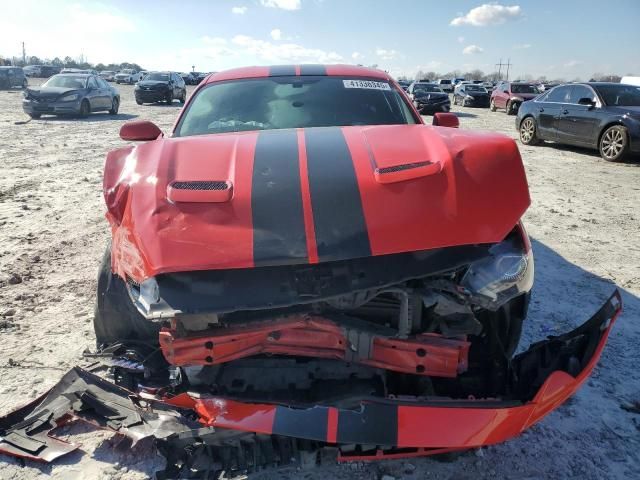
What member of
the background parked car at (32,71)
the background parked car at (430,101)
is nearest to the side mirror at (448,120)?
the background parked car at (430,101)

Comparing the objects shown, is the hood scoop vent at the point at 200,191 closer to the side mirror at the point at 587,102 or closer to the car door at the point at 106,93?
the side mirror at the point at 587,102

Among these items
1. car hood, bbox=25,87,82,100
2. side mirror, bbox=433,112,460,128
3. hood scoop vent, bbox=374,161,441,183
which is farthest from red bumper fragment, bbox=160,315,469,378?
car hood, bbox=25,87,82,100

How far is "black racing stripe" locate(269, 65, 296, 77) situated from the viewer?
3605 mm

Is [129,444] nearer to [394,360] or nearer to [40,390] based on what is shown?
[40,390]

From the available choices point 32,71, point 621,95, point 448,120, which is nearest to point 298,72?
point 448,120

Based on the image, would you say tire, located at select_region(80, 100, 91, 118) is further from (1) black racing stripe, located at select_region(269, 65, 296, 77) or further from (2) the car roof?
(1) black racing stripe, located at select_region(269, 65, 296, 77)

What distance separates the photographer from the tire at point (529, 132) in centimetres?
1155

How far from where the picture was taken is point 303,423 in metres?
1.75

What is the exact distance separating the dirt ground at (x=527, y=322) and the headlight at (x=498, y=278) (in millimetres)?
843

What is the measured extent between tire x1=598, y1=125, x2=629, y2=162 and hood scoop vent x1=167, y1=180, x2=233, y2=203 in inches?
376

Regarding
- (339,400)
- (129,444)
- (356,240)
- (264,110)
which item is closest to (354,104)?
(264,110)

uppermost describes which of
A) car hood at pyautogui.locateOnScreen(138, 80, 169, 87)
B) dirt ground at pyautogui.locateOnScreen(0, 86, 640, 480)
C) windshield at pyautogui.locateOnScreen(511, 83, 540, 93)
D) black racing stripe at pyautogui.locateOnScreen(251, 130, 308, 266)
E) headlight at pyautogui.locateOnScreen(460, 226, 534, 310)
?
windshield at pyautogui.locateOnScreen(511, 83, 540, 93)

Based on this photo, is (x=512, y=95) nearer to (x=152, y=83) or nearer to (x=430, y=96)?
(x=430, y=96)

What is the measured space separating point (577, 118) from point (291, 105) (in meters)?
9.04
